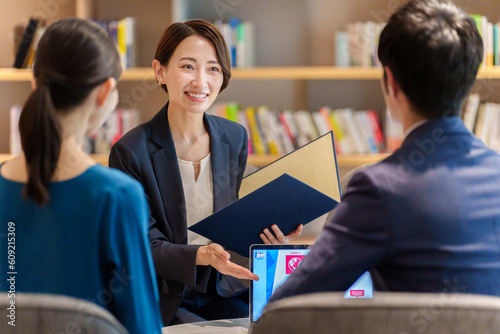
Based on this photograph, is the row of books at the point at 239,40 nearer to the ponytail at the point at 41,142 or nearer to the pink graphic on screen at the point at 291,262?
the pink graphic on screen at the point at 291,262

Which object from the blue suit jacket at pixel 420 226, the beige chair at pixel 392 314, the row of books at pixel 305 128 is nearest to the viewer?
the beige chair at pixel 392 314

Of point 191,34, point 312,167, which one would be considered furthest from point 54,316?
point 191,34

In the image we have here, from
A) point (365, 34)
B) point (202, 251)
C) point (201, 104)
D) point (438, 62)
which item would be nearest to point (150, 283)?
point (202, 251)

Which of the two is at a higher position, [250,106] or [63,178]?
[63,178]

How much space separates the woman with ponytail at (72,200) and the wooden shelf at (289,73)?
2256mm

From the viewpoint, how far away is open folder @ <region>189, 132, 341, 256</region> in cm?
132

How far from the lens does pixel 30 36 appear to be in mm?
3234

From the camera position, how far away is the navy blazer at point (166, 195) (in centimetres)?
158

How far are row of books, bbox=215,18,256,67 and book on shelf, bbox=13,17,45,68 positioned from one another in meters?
1.06

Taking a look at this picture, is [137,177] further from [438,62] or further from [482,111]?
[482,111]

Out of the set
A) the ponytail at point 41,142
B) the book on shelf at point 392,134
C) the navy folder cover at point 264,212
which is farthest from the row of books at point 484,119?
the ponytail at point 41,142

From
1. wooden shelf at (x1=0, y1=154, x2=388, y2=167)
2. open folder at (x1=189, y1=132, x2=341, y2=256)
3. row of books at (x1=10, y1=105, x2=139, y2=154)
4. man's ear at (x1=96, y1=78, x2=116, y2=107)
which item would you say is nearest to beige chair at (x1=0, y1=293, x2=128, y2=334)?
man's ear at (x1=96, y1=78, x2=116, y2=107)

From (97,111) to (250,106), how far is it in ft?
8.52

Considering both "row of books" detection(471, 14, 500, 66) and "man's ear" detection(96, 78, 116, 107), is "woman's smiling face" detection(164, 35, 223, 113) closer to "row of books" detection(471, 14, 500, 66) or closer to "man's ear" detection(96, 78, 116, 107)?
"man's ear" detection(96, 78, 116, 107)
